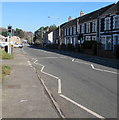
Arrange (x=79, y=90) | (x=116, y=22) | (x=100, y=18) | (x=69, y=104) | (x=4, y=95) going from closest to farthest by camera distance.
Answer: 1. (x=69, y=104)
2. (x=4, y=95)
3. (x=79, y=90)
4. (x=116, y=22)
5. (x=100, y=18)

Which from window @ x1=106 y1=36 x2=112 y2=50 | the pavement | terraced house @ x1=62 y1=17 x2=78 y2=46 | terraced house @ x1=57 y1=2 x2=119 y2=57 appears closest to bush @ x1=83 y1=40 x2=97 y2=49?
terraced house @ x1=57 y1=2 x2=119 y2=57

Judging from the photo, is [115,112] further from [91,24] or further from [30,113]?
[91,24]

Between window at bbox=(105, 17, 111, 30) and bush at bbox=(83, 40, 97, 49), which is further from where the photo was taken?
window at bbox=(105, 17, 111, 30)

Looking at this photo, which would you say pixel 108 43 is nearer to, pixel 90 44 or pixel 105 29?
pixel 105 29

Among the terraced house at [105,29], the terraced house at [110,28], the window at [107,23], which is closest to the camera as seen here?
→ the terraced house at [105,29]

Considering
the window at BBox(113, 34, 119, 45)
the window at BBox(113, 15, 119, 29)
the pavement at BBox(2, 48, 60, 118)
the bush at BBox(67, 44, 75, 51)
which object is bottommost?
the pavement at BBox(2, 48, 60, 118)

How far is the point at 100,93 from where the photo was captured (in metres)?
8.20

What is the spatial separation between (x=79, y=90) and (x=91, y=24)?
36.9 metres

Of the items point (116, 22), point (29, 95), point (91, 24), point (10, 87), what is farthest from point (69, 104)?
point (91, 24)

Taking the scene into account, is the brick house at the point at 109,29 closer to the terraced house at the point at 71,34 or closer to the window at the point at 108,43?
the window at the point at 108,43

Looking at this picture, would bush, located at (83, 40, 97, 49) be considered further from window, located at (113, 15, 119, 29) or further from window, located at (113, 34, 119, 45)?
window, located at (113, 15, 119, 29)

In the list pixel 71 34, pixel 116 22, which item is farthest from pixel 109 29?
pixel 71 34

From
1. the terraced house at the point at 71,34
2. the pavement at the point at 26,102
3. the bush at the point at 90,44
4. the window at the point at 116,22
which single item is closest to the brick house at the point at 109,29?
the window at the point at 116,22

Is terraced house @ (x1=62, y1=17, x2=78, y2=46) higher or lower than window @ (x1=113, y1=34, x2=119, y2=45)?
higher
